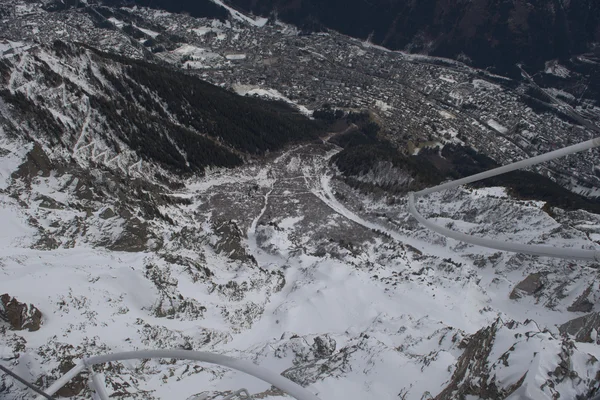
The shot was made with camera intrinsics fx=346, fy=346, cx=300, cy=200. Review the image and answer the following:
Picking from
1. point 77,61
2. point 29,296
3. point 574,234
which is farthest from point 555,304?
point 77,61

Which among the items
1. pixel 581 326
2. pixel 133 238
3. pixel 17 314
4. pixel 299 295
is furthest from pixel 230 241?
pixel 581 326

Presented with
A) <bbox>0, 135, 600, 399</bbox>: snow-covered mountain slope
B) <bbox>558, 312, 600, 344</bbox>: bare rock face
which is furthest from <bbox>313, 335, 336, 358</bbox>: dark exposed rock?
<bbox>558, 312, 600, 344</bbox>: bare rock face

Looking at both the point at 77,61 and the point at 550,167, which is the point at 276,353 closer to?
the point at 77,61

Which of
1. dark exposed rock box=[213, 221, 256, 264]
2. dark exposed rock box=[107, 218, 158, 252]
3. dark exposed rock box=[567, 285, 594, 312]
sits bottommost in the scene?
dark exposed rock box=[213, 221, 256, 264]

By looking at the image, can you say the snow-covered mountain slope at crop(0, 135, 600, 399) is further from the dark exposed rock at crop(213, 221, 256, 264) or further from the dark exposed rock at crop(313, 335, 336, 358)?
the dark exposed rock at crop(213, 221, 256, 264)

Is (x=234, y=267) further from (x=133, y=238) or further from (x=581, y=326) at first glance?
(x=581, y=326)
